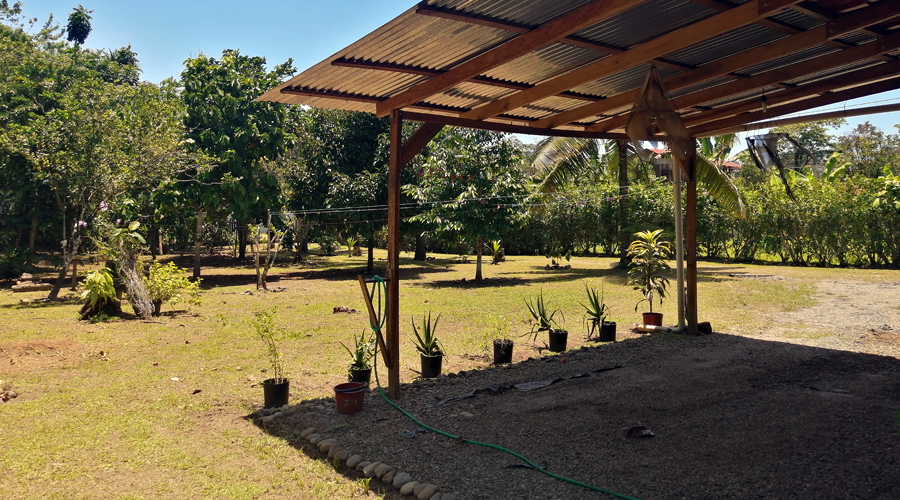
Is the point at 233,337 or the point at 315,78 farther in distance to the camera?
the point at 233,337

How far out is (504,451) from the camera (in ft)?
12.7

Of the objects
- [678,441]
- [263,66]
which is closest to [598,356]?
[678,441]

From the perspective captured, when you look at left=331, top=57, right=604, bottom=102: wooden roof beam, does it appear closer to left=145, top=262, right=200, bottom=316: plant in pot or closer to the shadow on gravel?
the shadow on gravel

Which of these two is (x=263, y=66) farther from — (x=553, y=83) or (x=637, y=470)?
(x=637, y=470)

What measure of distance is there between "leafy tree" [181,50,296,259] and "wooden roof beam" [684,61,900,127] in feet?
38.8

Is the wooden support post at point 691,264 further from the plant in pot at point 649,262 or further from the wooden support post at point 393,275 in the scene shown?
the wooden support post at point 393,275

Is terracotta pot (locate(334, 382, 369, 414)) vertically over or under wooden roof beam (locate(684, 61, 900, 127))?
under

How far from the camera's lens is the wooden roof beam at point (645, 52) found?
3689 millimetres

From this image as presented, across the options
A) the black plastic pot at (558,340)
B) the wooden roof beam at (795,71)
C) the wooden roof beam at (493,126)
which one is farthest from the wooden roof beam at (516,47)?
the black plastic pot at (558,340)

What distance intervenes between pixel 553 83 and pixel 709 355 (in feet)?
11.6

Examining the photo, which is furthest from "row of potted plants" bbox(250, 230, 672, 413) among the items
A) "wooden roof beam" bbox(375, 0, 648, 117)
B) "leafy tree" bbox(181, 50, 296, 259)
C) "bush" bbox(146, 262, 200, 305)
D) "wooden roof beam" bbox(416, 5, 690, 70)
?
"leafy tree" bbox(181, 50, 296, 259)

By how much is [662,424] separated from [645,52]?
8.83ft

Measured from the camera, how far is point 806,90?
5.89 m

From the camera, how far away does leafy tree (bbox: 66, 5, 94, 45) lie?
118 feet
